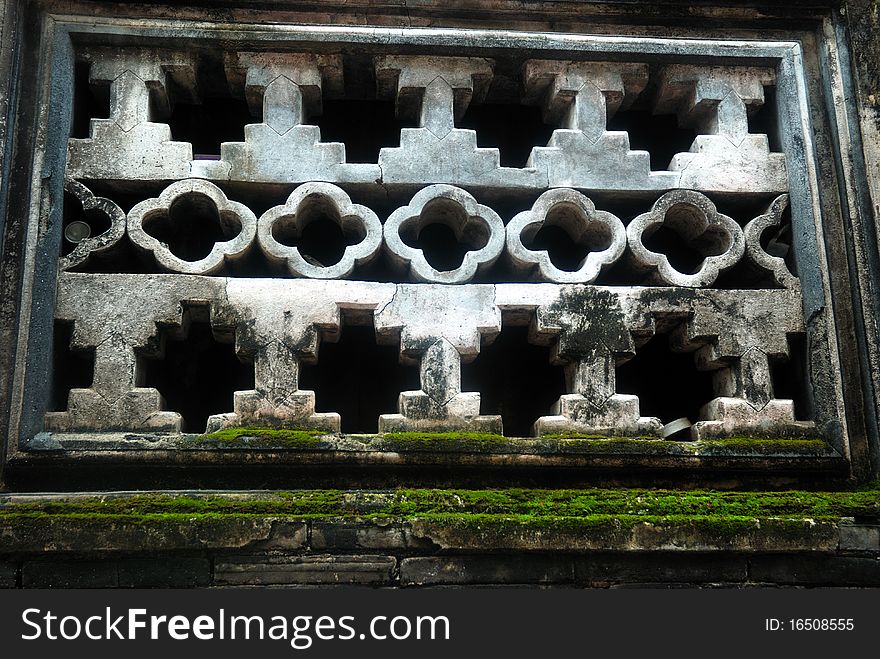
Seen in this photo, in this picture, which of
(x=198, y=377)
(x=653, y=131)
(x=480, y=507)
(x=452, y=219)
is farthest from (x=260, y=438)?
(x=653, y=131)

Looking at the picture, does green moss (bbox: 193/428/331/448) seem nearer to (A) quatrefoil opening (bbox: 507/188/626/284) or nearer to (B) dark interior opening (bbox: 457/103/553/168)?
(A) quatrefoil opening (bbox: 507/188/626/284)

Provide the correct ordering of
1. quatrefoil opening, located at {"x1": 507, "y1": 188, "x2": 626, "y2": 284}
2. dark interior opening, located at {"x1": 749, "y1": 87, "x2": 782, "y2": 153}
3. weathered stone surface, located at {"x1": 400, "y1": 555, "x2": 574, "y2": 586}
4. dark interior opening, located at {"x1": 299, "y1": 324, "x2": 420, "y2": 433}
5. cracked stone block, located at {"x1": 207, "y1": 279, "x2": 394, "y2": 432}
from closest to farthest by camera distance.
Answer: weathered stone surface, located at {"x1": 400, "y1": 555, "x2": 574, "y2": 586} < cracked stone block, located at {"x1": 207, "y1": 279, "x2": 394, "y2": 432} < quatrefoil opening, located at {"x1": 507, "y1": 188, "x2": 626, "y2": 284} < dark interior opening, located at {"x1": 749, "y1": 87, "x2": 782, "y2": 153} < dark interior opening, located at {"x1": 299, "y1": 324, "x2": 420, "y2": 433}

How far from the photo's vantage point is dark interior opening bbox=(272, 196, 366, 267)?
4.40 m

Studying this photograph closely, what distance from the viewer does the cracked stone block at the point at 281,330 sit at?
402 cm

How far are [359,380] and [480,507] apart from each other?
1.53m

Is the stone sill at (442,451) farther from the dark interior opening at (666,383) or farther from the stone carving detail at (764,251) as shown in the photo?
the dark interior opening at (666,383)

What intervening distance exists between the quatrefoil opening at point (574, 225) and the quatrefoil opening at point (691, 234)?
0.37 ft

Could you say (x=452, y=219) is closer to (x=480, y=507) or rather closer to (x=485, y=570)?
(x=480, y=507)

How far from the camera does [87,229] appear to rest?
4.42 meters

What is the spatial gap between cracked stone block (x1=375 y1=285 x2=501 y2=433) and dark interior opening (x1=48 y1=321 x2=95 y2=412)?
59.2 inches

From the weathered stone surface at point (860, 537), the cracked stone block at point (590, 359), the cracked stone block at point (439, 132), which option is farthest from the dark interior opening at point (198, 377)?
the weathered stone surface at point (860, 537)

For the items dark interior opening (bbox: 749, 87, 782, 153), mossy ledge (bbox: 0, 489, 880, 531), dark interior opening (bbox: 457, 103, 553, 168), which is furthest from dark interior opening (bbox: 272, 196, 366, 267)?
dark interior opening (bbox: 749, 87, 782, 153)

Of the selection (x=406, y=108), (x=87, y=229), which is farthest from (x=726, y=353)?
(x=87, y=229)

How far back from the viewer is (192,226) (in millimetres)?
4984
